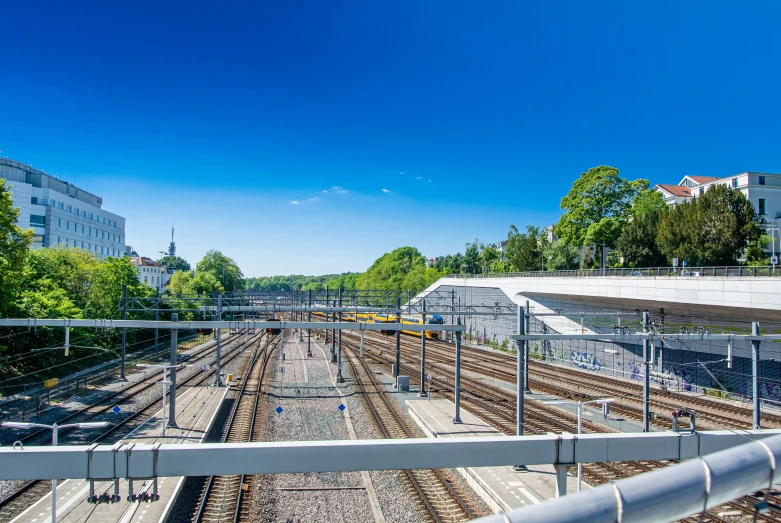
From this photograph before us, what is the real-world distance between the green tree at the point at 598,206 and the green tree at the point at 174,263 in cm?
12808

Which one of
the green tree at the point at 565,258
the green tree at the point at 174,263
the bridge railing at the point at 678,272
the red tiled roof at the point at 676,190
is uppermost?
the red tiled roof at the point at 676,190

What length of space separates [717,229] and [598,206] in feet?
56.5

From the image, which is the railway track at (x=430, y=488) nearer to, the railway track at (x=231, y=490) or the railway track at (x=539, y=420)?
the railway track at (x=539, y=420)

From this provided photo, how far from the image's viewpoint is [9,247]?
71.3 feet

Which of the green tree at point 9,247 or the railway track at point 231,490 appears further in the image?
the green tree at point 9,247

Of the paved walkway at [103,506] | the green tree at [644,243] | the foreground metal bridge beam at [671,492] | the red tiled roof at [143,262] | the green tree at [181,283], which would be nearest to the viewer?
the foreground metal bridge beam at [671,492]

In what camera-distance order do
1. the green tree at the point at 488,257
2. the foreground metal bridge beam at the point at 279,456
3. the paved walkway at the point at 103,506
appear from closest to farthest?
the foreground metal bridge beam at the point at 279,456 → the paved walkway at the point at 103,506 → the green tree at the point at 488,257

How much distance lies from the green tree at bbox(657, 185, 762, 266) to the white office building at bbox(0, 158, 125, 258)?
56.6 metres

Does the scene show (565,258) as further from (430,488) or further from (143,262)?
(143,262)

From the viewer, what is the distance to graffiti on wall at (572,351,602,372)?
34.3m

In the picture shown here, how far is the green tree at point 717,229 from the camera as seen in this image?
34250mm

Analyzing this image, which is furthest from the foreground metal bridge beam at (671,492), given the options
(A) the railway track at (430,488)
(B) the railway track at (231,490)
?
(B) the railway track at (231,490)

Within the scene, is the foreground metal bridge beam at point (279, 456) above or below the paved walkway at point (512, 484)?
above

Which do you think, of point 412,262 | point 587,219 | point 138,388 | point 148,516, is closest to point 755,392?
point 148,516
